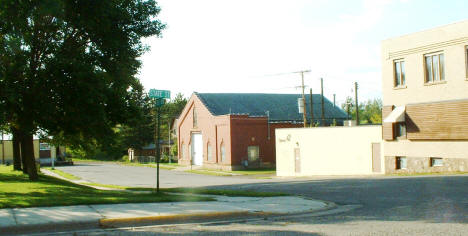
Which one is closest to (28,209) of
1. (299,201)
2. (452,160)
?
(299,201)

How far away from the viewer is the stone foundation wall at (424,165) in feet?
89.0

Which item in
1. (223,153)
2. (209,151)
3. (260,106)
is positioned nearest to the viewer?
(223,153)

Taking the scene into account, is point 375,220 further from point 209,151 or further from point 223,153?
point 209,151

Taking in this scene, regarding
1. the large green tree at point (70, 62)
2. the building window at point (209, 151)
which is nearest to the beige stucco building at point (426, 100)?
the large green tree at point (70, 62)

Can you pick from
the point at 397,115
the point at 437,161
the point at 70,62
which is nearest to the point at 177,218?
the point at 70,62

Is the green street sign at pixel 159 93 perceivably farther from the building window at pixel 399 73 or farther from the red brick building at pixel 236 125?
the red brick building at pixel 236 125

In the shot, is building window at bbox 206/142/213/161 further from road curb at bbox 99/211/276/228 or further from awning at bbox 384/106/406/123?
road curb at bbox 99/211/276/228

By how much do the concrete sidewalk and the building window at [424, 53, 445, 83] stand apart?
735 inches

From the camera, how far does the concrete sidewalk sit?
9.13m

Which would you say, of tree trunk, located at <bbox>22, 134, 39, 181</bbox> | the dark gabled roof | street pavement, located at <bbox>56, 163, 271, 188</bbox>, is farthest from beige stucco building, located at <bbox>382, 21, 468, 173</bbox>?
the dark gabled roof

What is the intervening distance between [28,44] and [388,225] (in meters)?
13.9

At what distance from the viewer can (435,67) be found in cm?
2900

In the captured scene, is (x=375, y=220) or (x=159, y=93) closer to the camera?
(x=375, y=220)

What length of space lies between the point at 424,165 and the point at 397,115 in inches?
132
